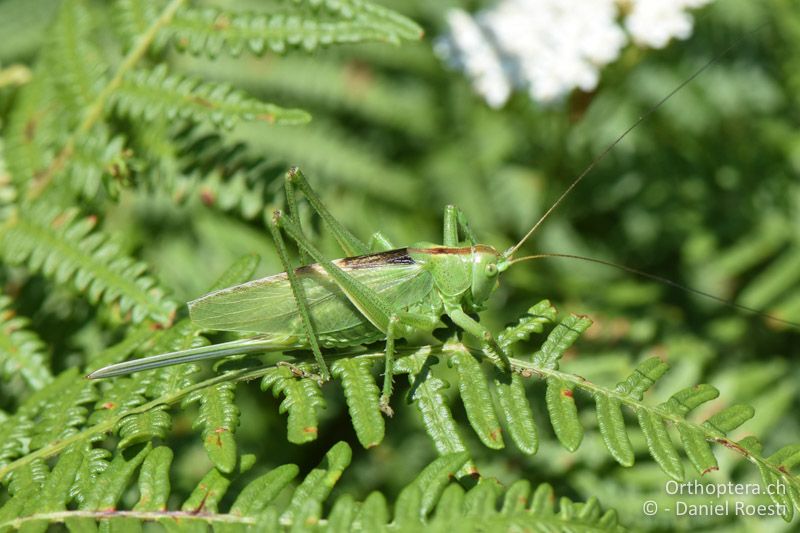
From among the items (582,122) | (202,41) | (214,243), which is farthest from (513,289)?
(202,41)

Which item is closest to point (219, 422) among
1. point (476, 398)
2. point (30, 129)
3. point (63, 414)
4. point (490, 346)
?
point (63, 414)

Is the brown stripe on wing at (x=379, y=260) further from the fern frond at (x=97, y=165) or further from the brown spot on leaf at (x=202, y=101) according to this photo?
the fern frond at (x=97, y=165)

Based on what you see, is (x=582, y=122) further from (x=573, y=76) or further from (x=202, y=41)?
(x=202, y=41)

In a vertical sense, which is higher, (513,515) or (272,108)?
(272,108)

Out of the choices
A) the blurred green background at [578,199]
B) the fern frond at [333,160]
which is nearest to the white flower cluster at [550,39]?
the blurred green background at [578,199]

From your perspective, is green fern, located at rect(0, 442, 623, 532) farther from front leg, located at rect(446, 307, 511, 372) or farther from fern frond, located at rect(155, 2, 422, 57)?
fern frond, located at rect(155, 2, 422, 57)

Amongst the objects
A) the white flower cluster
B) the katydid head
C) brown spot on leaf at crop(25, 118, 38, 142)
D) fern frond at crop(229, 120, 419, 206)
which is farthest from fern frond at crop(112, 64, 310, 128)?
the white flower cluster
